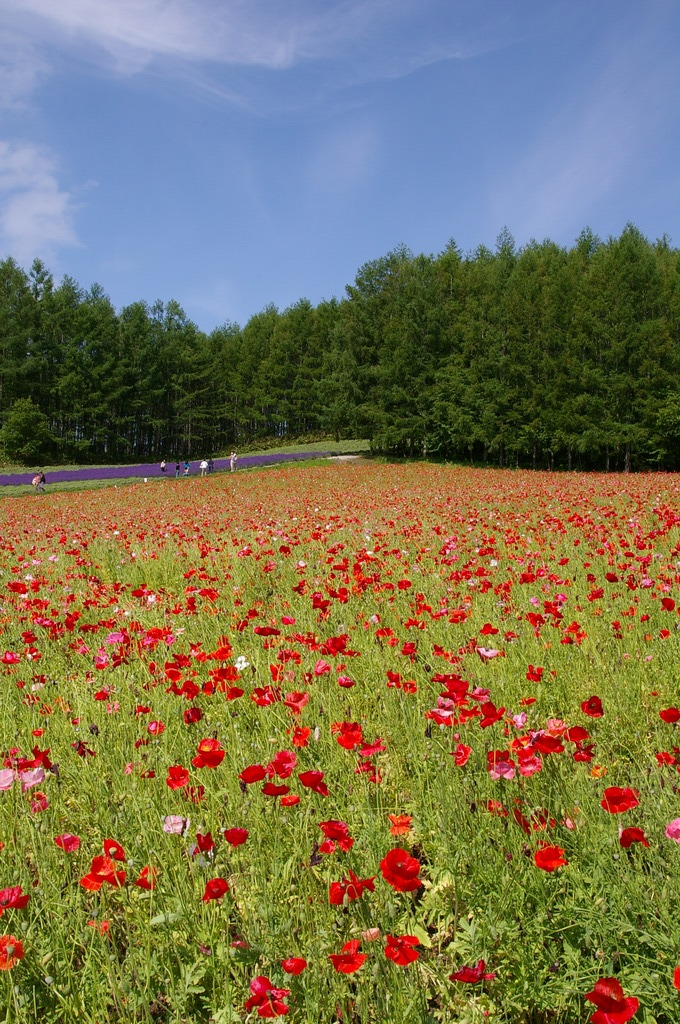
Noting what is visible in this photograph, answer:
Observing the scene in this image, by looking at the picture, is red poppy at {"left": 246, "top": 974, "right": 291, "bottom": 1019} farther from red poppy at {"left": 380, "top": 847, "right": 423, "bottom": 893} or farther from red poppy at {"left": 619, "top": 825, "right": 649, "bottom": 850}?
red poppy at {"left": 619, "top": 825, "right": 649, "bottom": 850}

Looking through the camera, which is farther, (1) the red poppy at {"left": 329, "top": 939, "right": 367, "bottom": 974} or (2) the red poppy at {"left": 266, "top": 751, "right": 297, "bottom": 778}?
(2) the red poppy at {"left": 266, "top": 751, "right": 297, "bottom": 778}

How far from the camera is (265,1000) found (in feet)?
4.17

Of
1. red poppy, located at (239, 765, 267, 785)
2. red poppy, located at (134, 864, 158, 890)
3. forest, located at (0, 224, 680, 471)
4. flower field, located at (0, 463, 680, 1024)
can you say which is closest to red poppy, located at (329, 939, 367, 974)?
flower field, located at (0, 463, 680, 1024)

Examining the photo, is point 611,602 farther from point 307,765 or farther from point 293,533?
point 293,533

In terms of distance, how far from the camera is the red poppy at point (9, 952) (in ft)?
4.52

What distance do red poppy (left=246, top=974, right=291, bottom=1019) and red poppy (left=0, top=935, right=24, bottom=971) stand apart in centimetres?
57

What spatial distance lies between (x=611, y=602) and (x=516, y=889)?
9.20 ft

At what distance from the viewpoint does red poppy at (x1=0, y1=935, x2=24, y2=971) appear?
1.38 meters

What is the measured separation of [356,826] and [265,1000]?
34.4 inches

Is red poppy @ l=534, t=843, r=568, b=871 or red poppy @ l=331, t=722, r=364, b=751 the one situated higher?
red poppy @ l=331, t=722, r=364, b=751

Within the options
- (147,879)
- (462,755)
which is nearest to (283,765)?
(147,879)

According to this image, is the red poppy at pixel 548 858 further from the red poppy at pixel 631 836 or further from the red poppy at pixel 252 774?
the red poppy at pixel 252 774

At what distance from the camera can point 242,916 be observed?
182cm

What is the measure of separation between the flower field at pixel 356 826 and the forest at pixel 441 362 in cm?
3418
